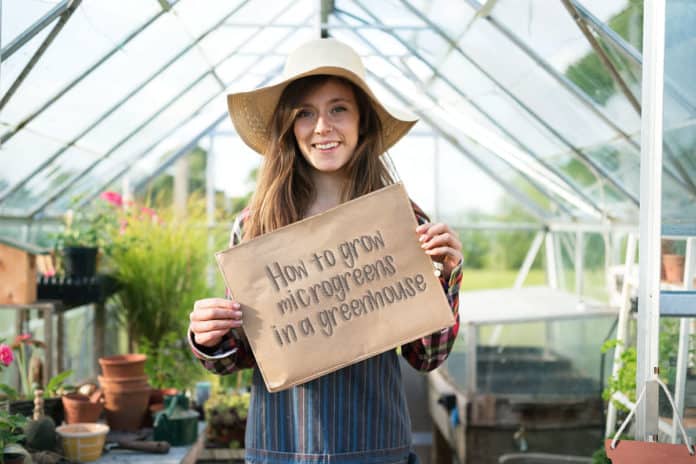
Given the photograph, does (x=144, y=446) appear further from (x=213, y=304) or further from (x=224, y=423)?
(x=213, y=304)

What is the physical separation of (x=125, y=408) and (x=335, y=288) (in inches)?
79.6

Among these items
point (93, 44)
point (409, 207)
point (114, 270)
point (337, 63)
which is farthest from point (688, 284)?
point (114, 270)

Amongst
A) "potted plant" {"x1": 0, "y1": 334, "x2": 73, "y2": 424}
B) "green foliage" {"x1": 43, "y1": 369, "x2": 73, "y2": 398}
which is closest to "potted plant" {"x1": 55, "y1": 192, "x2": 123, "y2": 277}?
"potted plant" {"x1": 0, "y1": 334, "x2": 73, "y2": 424}

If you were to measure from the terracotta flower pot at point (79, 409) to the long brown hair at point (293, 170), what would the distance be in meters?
1.62

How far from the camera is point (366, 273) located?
1514mm

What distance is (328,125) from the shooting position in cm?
149

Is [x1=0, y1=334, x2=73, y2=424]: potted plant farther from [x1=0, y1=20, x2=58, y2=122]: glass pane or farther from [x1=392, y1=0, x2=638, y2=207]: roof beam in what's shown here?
[x1=392, y1=0, x2=638, y2=207]: roof beam

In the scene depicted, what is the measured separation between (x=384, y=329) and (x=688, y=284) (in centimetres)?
101

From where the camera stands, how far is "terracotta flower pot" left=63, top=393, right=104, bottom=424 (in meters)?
2.87

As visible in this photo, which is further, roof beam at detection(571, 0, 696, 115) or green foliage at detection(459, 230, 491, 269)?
green foliage at detection(459, 230, 491, 269)

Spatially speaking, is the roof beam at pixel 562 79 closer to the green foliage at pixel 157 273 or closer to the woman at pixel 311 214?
the green foliage at pixel 157 273

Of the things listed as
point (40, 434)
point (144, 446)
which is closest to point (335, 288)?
point (40, 434)

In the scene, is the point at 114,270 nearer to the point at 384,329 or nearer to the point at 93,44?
the point at 93,44

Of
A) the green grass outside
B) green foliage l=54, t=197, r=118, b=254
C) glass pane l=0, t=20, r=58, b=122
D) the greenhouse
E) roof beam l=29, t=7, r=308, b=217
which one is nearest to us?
the greenhouse
